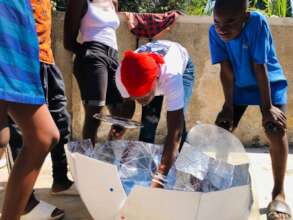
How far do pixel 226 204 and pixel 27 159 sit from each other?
85cm

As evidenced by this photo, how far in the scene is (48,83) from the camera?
2828 millimetres

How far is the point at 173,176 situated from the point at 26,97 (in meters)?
0.90

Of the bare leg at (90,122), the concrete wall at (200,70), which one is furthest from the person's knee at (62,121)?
the concrete wall at (200,70)

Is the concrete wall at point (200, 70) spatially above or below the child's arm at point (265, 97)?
below

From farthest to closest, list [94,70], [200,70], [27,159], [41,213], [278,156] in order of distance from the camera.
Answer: [200,70] → [94,70] → [278,156] → [41,213] → [27,159]

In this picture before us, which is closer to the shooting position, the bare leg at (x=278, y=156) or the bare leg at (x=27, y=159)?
the bare leg at (x=27, y=159)

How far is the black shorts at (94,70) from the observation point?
3014 mm

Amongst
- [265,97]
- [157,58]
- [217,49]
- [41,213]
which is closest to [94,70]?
[157,58]

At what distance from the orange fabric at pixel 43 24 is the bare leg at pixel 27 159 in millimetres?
691

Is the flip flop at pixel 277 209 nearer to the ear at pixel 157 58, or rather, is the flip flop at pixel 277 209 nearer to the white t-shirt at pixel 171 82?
the white t-shirt at pixel 171 82

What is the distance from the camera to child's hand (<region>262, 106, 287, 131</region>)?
2.70 meters

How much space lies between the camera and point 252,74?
111 inches

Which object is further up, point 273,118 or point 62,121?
point 273,118

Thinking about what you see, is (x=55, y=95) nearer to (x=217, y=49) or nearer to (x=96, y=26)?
(x=96, y=26)
